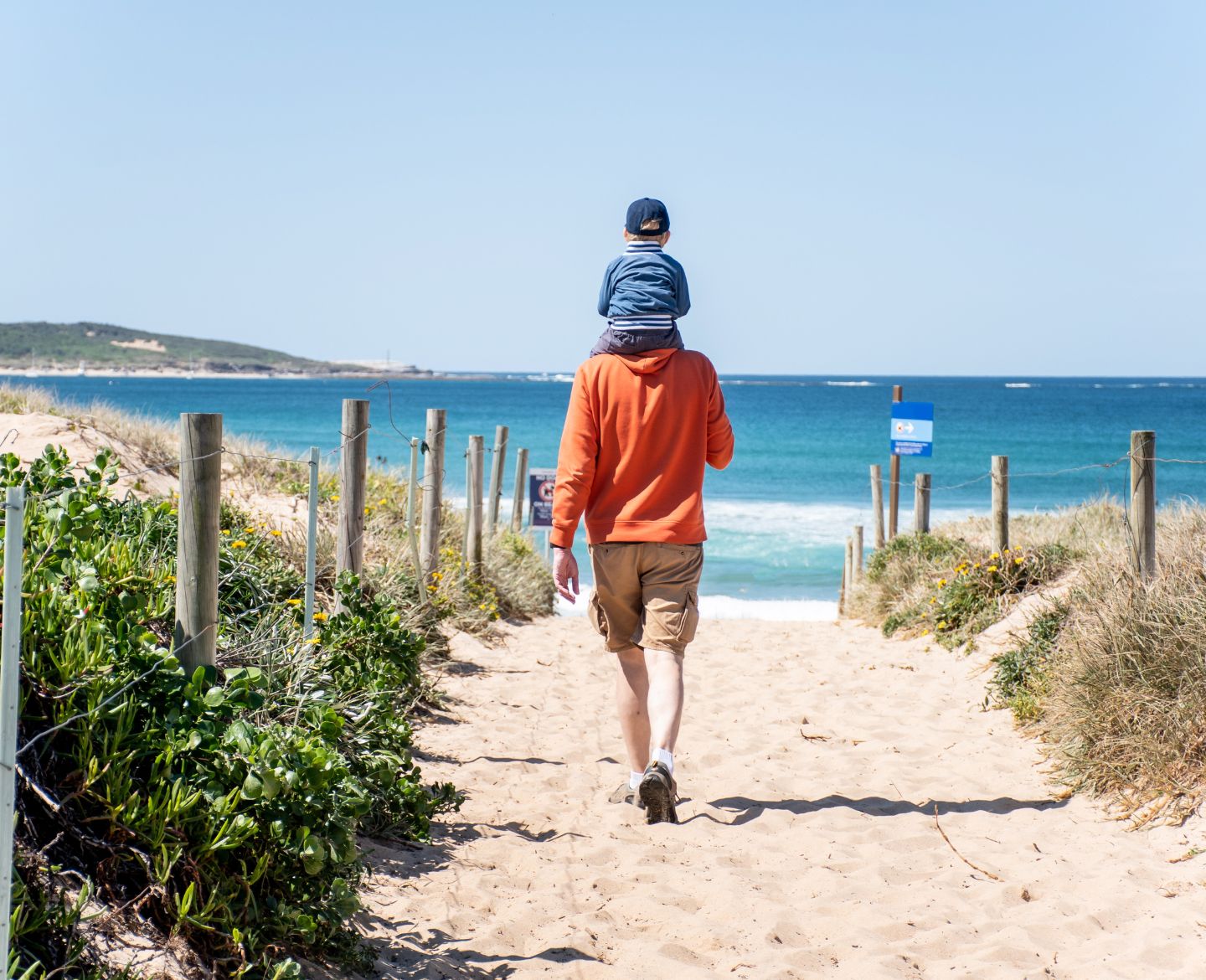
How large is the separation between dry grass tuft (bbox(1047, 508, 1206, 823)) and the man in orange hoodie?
1.95 m

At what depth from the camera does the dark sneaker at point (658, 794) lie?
4266mm

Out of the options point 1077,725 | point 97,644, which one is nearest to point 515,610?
point 1077,725

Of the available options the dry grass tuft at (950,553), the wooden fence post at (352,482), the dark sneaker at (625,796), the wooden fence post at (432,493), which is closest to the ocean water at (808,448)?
the wooden fence post at (352,482)

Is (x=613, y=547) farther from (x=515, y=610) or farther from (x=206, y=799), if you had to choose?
(x=515, y=610)

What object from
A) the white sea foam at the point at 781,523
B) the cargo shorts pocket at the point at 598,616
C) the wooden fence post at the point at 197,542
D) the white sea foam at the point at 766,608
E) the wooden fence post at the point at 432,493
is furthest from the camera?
the white sea foam at the point at 781,523

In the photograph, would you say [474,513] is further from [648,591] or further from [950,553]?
[648,591]

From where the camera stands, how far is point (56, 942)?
2453 mm

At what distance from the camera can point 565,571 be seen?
4293mm

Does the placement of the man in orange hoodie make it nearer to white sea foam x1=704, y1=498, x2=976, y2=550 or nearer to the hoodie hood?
the hoodie hood

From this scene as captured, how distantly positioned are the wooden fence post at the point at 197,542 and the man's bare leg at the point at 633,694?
1.79 m

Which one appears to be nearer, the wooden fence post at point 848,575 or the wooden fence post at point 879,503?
the wooden fence post at point 879,503

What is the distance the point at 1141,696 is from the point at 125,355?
14125 centimetres

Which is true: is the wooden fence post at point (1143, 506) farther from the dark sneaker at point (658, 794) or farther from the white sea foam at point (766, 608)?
the white sea foam at point (766, 608)

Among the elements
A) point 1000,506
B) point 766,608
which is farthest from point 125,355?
point 1000,506
